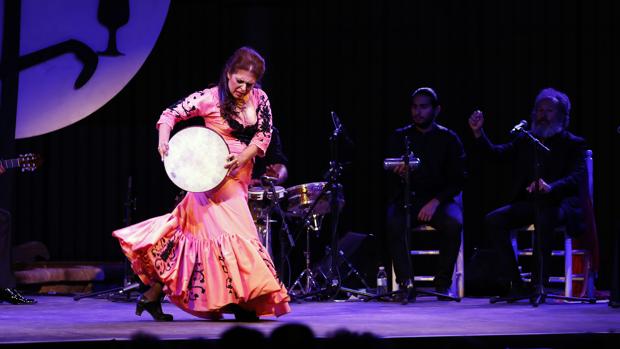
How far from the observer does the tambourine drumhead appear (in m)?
5.04

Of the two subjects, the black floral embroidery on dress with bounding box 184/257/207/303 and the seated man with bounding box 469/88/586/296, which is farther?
the seated man with bounding box 469/88/586/296

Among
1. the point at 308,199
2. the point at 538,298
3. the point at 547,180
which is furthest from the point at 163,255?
the point at 547,180

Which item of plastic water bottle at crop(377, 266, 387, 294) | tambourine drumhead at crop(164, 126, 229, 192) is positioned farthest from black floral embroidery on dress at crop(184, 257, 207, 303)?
plastic water bottle at crop(377, 266, 387, 294)

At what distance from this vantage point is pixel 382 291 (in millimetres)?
7457

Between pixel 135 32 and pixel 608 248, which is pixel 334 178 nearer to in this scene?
pixel 135 32

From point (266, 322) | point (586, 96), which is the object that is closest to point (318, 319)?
point (266, 322)

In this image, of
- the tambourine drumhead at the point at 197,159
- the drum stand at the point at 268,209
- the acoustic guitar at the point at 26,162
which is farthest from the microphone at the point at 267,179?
the tambourine drumhead at the point at 197,159

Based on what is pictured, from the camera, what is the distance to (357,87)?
28.0ft

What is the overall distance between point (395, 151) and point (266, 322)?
2.67 m

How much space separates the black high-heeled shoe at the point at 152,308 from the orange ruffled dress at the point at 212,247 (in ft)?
0.36

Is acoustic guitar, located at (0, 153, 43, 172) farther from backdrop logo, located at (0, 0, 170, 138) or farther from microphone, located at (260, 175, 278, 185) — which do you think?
microphone, located at (260, 175, 278, 185)

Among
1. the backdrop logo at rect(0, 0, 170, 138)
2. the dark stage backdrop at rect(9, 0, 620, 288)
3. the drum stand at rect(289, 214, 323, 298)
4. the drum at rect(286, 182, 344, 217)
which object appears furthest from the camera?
the dark stage backdrop at rect(9, 0, 620, 288)

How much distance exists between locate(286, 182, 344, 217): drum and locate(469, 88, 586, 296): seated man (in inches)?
46.2

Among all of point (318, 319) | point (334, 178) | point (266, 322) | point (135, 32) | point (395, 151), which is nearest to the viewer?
point (266, 322)
